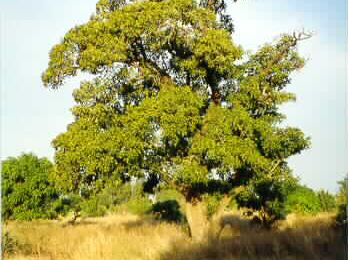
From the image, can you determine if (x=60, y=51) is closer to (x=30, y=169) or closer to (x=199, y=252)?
(x=199, y=252)

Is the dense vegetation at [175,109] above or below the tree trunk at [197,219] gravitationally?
above

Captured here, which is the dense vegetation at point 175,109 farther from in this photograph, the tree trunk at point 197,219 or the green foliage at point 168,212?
the green foliage at point 168,212

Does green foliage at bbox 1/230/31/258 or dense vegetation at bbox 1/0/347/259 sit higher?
dense vegetation at bbox 1/0/347/259

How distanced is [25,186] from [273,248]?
19.6m

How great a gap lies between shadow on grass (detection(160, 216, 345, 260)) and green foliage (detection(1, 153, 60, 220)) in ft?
54.3

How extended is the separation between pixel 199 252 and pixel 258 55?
7.42 m

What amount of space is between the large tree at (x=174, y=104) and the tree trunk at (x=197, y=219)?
0.13ft

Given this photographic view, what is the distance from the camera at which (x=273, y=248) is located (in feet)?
45.1

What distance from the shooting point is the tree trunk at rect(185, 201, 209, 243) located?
703 inches

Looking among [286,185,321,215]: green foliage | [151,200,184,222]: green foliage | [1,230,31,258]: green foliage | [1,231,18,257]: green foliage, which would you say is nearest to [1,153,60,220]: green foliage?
→ [151,200,184,222]: green foliage

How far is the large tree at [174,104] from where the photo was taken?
16.0 m

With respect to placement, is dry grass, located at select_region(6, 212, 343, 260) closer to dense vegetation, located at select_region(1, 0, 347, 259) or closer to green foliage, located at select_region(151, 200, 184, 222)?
dense vegetation, located at select_region(1, 0, 347, 259)

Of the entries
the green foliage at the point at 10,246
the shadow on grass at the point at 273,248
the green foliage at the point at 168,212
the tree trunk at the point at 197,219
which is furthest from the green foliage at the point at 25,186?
the shadow on grass at the point at 273,248

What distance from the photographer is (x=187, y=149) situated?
17.1 metres
